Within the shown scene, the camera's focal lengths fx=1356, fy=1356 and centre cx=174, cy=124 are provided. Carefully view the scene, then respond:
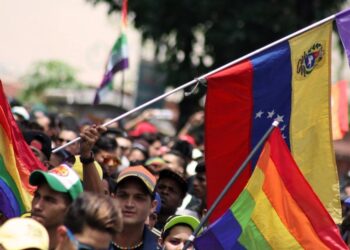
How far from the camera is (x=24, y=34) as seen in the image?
45812 mm

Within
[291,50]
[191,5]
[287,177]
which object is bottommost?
[287,177]

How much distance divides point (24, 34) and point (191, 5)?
60.9 ft

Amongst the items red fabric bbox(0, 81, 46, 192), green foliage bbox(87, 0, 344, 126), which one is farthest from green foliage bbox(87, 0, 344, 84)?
red fabric bbox(0, 81, 46, 192)

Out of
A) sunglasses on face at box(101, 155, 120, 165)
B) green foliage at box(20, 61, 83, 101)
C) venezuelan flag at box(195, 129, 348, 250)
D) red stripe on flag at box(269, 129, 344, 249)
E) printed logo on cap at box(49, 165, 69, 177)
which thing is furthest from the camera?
green foliage at box(20, 61, 83, 101)

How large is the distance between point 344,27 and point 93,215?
4.02 metres

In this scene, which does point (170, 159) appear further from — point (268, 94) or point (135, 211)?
point (135, 211)

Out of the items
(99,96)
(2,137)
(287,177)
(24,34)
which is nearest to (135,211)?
(287,177)

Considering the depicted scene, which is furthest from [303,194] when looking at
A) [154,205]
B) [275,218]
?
[154,205]

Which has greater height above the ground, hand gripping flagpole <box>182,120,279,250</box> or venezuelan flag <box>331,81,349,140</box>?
venezuelan flag <box>331,81,349,140</box>

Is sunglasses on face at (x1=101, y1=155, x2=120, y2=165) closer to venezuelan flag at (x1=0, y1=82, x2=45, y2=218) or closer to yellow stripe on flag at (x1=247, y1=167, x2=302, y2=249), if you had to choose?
venezuelan flag at (x1=0, y1=82, x2=45, y2=218)

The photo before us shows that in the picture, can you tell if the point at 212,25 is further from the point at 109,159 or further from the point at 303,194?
the point at 303,194

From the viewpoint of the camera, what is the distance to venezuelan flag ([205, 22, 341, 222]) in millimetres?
9203

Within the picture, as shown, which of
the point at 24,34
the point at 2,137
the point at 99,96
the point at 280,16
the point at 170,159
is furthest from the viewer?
the point at 24,34

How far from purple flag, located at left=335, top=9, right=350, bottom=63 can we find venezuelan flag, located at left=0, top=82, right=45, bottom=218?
7.61ft
